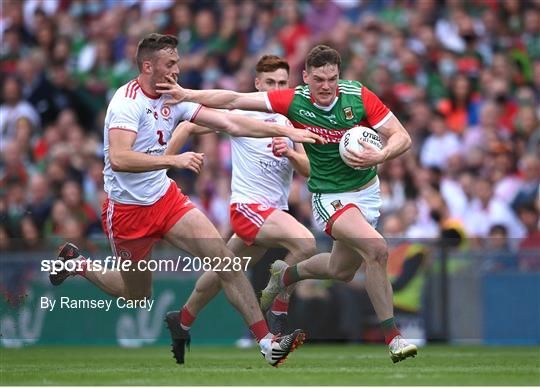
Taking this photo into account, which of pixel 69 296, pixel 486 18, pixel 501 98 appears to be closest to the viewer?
pixel 69 296

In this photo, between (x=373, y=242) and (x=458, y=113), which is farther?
(x=458, y=113)

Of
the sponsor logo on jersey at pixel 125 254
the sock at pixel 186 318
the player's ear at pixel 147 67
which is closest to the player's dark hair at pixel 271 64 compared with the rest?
the player's ear at pixel 147 67

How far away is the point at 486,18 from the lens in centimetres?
2003

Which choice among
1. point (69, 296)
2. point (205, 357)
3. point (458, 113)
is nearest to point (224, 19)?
point (458, 113)

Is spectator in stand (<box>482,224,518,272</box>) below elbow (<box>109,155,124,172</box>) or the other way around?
below

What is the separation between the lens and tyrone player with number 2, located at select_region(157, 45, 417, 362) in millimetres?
11812

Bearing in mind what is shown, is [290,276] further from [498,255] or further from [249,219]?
[498,255]

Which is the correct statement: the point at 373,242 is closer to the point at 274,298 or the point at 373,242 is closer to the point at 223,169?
the point at 274,298

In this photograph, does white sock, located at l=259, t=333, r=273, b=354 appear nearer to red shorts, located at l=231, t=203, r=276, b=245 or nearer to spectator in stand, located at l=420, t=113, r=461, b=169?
red shorts, located at l=231, t=203, r=276, b=245

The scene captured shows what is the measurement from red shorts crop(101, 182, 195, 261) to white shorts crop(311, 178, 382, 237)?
1.12 meters

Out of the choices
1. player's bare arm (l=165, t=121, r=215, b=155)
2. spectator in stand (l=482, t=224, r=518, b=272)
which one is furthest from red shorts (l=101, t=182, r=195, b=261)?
spectator in stand (l=482, t=224, r=518, b=272)

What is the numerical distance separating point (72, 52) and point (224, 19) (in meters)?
2.69

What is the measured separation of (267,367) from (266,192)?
198cm

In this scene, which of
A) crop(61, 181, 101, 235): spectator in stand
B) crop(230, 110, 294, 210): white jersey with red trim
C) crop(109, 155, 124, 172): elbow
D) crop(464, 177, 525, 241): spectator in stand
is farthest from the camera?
crop(61, 181, 101, 235): spectator in stand
